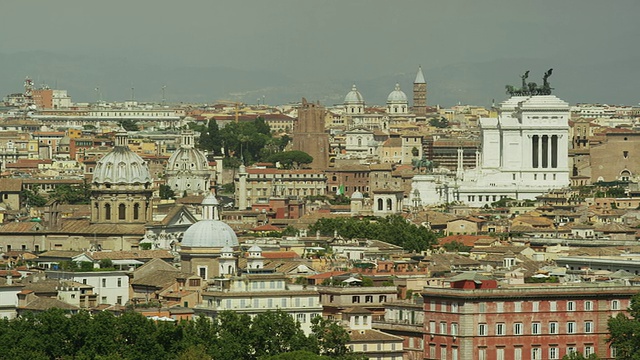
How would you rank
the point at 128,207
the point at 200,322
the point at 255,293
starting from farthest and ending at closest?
the point at 128,207 → the point at 255,293 → the point at 200,322

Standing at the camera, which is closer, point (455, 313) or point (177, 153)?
point (455, 313)

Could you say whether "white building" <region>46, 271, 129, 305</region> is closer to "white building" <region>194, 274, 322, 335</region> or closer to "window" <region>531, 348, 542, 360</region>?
"white building" <region>194, 274, 322, 335</region>

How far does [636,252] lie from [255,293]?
29.0m

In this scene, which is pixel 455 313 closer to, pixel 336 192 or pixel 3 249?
pixel 3 249

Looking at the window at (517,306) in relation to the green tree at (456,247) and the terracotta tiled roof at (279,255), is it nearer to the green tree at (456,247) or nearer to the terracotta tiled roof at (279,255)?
the terracotta tiled roof at (279,255)

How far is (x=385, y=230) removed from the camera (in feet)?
401

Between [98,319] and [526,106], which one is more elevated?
[526,106]

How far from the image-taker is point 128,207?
128875 millimetres

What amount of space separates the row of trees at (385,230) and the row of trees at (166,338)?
140 ft

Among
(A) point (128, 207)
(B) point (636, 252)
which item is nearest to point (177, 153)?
(A) point (128, 207)

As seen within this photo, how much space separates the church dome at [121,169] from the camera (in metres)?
130

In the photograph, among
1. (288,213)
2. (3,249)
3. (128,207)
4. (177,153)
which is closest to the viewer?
(3,249)

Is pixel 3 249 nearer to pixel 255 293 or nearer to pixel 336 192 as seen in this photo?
pixel 255 293

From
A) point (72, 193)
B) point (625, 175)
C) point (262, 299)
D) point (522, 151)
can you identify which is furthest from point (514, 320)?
point (625, 175)
